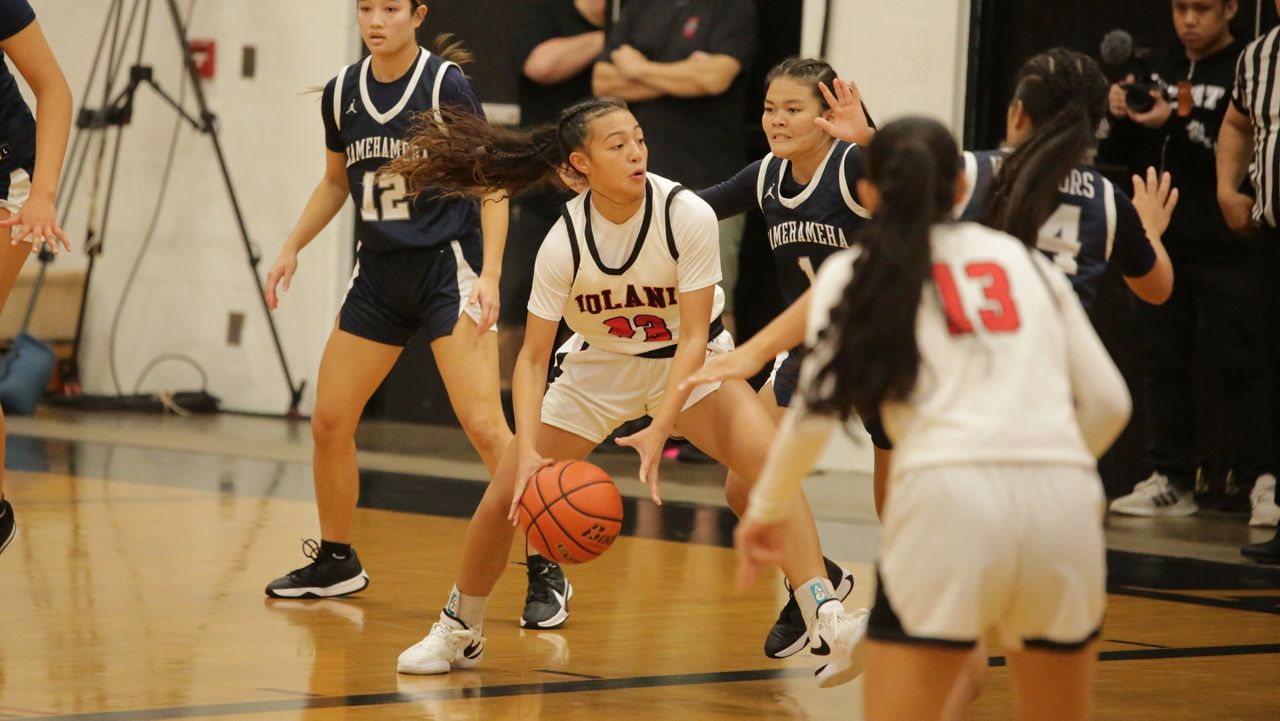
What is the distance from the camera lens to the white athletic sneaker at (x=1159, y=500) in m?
7.99

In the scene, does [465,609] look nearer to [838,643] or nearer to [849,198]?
[838,643]

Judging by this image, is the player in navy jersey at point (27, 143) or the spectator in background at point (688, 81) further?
the spectator in background at point (688, 81)

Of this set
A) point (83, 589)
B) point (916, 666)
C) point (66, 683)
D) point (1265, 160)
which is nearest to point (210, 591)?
point (83, 589)

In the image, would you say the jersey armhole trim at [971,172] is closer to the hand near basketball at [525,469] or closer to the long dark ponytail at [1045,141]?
the long dark ponytail at [1045,141]

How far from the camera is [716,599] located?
5.94m

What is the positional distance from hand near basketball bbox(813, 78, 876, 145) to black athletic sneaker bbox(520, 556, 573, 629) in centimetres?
155

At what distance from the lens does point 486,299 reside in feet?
16.8

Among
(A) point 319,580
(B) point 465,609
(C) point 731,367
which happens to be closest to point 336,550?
(A) point 319,580

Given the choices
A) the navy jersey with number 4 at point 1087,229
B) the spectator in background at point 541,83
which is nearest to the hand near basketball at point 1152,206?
the navy jersey with number 4 at point 1087,229

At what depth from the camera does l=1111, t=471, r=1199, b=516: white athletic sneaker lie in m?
7.99

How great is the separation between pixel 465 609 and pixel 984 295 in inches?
90.3

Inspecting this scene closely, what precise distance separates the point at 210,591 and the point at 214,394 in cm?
569

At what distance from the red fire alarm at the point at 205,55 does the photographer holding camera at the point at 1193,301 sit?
221 inches

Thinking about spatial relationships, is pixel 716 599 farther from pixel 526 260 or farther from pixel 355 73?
pixel 526 260
